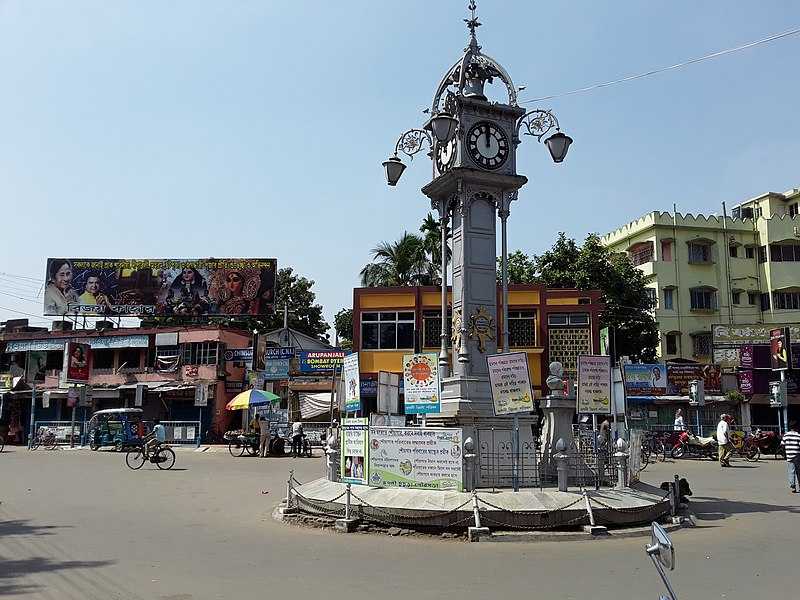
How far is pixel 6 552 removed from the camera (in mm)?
9477

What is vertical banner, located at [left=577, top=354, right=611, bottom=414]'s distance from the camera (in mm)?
13305

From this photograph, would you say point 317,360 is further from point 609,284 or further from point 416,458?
point 416,458

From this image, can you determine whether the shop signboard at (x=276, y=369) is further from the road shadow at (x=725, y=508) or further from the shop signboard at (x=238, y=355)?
the road shadow at (x=725, y=508)

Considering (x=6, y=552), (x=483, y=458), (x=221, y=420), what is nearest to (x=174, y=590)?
(x=6, y=552)

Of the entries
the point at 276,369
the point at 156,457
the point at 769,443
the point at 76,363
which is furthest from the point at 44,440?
the point at 769,443

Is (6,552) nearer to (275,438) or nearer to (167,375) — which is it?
(275,438)

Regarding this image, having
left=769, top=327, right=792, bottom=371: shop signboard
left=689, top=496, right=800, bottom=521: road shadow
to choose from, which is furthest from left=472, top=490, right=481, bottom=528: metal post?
left=769, top=327, right=792, bottom=371: shop signboard

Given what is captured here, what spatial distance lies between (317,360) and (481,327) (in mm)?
28381

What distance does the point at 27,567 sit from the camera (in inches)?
334

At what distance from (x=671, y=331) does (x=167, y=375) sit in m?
32.2

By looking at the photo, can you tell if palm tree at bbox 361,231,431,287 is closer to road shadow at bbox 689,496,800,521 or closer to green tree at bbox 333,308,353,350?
green tree at bbox 333,308,353,350

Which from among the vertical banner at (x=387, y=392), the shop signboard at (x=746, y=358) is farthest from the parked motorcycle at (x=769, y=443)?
the vertical banner at (x=387, y=392)

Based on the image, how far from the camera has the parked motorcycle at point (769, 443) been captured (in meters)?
29.2

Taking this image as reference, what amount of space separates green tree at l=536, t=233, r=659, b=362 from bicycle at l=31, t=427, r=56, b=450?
2867cm
